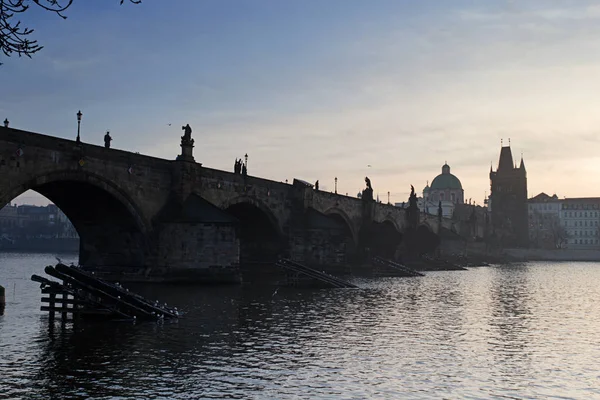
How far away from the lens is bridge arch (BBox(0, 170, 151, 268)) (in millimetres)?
39094

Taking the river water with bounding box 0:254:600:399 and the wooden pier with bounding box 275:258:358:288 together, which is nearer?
the river water with bounding box 0:254:600:399

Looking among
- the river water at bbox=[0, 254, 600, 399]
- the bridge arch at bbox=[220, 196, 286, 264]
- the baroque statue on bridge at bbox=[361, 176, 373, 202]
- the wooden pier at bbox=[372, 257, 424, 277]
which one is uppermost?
the baroque statue on bridge at bbox=[361, 176, 373, 202]

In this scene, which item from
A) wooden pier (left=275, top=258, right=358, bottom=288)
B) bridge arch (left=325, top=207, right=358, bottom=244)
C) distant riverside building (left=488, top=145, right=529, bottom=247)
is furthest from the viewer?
distant riverside building (left=488, top=145, right=529, bottom=247)

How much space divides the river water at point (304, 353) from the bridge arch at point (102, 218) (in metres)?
8.46

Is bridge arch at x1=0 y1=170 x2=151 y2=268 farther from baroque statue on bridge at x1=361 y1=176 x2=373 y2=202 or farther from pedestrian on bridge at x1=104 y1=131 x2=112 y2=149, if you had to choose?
baroque statue on bridge at x1=361 y1=176 x2=373 y2=202

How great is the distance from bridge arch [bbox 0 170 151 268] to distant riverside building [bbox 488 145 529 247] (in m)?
145

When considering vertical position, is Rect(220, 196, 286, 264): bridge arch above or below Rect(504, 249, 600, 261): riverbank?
above

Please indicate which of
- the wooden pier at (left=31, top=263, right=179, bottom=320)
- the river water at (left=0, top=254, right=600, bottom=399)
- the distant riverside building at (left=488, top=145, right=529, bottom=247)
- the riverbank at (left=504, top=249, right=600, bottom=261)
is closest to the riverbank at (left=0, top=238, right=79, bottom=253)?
the riverbank at (left=504, top=249, right=600, bottom=261)

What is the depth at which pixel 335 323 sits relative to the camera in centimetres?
2667

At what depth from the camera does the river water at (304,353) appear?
15078 millimetres

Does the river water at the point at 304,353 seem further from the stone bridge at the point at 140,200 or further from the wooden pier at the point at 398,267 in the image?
the wooden pier at the point at 398,267

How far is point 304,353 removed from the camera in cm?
1950

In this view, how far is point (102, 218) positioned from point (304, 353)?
88.4 ft

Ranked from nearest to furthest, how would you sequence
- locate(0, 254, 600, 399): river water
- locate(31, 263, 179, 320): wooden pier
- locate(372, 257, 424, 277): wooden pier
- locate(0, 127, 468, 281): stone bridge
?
locate(0, 254, 600, 399): river water, locate(31, 263, 179, 320): wooden pier, locate(0, 127, 468, 281): stone bridge, locate(372, 257, 424, 277): wooden pier
